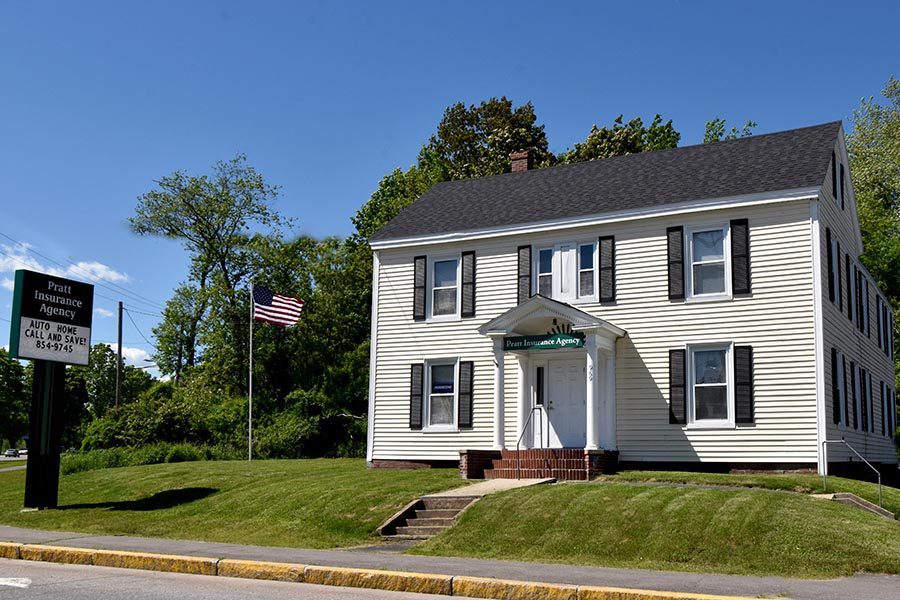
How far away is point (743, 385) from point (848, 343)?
480 centimetres

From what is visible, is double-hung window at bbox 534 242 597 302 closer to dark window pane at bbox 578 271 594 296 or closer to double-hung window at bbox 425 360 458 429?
dark window pane at bbox 578 271 594 296

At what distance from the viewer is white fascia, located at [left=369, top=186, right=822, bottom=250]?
68.5 feet

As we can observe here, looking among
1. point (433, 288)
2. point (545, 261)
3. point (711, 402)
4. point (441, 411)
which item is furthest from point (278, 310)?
point (711, 402)

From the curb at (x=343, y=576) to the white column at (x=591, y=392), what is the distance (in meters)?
10.6

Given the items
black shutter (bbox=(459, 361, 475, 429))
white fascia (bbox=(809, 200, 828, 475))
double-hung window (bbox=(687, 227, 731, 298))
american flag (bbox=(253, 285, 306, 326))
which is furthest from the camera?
american flag (bbox=(253, 285, 306, 326))

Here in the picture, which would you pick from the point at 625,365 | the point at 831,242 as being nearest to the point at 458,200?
the point at 625,365

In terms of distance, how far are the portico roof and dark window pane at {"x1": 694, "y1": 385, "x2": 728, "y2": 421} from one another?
93.1 inches

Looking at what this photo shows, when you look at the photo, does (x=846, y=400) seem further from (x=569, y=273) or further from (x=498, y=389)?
(x=498, y=389)

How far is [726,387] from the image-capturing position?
2108cm

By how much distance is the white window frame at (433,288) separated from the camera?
25.0 m

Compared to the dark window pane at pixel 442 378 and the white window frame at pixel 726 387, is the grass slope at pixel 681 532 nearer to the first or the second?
the white window frame at pixel 726 387

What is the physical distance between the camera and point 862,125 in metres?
51.2

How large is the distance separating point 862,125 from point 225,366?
36904mm

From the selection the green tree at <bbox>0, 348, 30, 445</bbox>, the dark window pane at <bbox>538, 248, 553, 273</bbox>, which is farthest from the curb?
the green tree at <bbox>0, 348, 30, 445</bbox>
